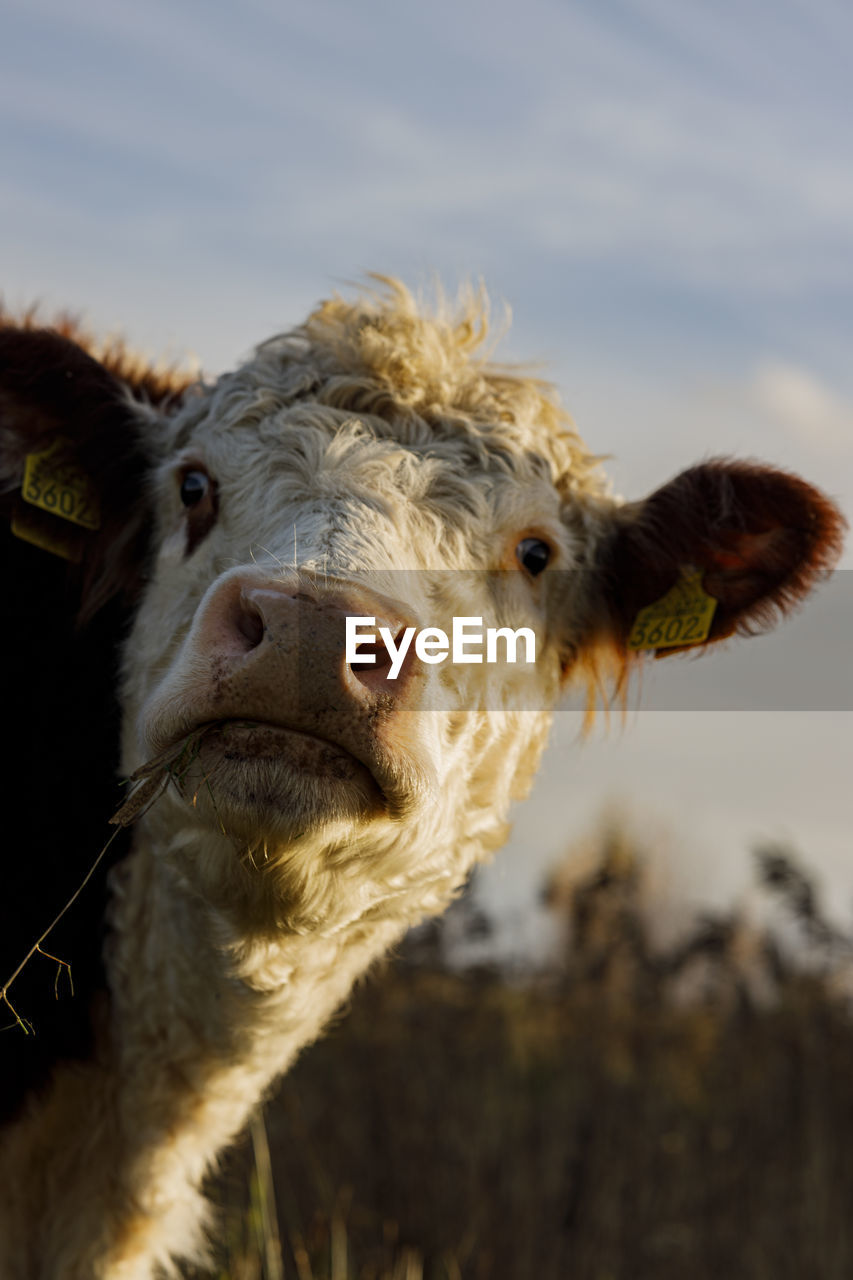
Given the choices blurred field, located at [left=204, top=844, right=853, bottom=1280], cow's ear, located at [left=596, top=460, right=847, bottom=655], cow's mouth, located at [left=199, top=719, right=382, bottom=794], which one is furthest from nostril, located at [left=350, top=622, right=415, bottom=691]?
blurred field, located at [left=204, top=844, right=853, bottom=1280]

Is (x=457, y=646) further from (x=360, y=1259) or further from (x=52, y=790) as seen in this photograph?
(x=360, y=1259)

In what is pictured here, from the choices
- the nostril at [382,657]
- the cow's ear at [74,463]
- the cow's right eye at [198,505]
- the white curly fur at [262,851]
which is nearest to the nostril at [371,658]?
the nostril at [382,657]

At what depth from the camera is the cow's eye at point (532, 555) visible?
2.97 metres

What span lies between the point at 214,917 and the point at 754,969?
5608 millimetres

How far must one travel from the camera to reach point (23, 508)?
320 centimetres

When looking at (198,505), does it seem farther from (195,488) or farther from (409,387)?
(409,387)

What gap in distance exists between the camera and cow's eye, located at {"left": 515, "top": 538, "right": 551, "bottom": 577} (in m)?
2.97

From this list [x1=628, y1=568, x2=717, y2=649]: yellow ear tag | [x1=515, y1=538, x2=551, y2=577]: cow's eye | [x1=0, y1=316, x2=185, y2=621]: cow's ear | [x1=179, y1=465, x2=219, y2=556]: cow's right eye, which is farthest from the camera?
[x1=628, y1=568, x2=717, y2=649]: yellow ear tag

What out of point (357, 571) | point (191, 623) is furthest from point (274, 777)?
point (191, 623)

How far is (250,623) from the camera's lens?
1.99m

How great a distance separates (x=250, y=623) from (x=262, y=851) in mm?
511

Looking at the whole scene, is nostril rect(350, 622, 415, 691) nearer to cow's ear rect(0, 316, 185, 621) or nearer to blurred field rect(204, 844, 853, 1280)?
cow's ear rect(0, 316, 185, 621)

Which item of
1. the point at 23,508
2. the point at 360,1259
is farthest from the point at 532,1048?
the point at 23,508

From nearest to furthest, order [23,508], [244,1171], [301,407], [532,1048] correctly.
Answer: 1. [301,407]
2. [23,508]
3. [244,1171]
4. [532,1048]
